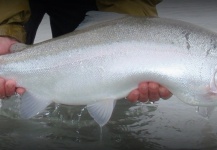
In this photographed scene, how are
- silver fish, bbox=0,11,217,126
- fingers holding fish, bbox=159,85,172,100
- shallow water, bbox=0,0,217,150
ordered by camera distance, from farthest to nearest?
shallow water, bbox=0,0,217,150, fingers holding fish, bbox=159,85,172,100, silver fish, bbox=0,11,217,126

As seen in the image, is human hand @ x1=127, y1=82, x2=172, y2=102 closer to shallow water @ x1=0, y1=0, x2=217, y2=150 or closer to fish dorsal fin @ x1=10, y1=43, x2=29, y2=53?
shallow water @ x1=0, y1=0, x2=217, y2=150

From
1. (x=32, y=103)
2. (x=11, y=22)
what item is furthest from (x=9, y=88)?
(x=11, y=22)

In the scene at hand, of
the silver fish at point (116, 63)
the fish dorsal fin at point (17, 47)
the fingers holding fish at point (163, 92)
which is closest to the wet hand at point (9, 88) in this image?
the silver fish at point (116, 63)

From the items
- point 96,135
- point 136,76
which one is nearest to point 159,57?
point 136,76

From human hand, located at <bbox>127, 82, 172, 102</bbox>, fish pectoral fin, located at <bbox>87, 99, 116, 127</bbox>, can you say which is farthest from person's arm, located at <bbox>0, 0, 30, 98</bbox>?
human hand, located at <bbox>127, 82, 172, 102</bbox>

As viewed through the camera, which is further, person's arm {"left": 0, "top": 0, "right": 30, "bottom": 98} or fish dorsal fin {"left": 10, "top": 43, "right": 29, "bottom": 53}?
person's arm {"left": 0, "top": 0, "right": 30, "bottom": 98}

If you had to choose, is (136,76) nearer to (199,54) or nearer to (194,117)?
(199,54)
